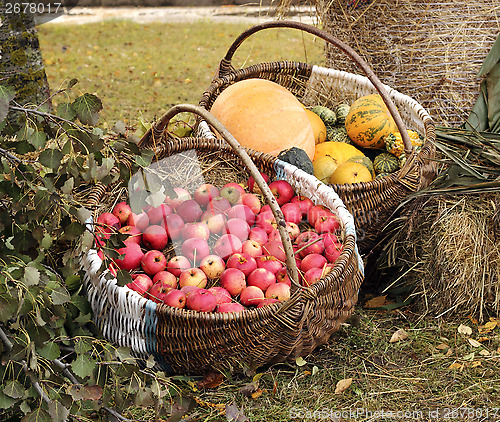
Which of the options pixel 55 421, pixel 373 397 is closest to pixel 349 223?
pixel 373 397

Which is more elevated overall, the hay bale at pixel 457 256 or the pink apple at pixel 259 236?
the pink apple at pixel 259 236

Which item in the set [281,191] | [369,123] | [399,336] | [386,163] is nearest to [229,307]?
[281,191]

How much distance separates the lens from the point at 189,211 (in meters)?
2.28

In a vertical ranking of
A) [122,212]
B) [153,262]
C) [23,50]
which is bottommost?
[153,262]

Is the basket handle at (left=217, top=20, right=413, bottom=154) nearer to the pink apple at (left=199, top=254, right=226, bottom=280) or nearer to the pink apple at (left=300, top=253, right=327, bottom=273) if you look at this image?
the pink apple at (left=300, top=253, right=327, bottom=273)

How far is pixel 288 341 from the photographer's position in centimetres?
179

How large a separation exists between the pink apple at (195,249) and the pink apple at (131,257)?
186 millimetres

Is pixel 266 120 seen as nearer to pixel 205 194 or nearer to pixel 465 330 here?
pixel 205 194

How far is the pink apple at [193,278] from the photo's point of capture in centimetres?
198

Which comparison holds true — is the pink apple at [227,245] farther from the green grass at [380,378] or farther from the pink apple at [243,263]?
the green grass at [380,378]

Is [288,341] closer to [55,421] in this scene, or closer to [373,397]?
[373,397]

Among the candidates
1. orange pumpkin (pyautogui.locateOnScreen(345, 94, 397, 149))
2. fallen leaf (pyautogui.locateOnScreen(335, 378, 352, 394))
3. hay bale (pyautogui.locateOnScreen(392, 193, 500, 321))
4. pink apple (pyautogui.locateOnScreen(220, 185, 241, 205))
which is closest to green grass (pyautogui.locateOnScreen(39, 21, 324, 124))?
orange pumpkin (pyautogui.locateOnScreen(345, 94, 397, 149))

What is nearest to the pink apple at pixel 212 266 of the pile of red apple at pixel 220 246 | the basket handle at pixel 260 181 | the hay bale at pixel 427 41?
the pile of red apple at pixel 220 246

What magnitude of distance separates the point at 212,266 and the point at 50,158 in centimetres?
112
